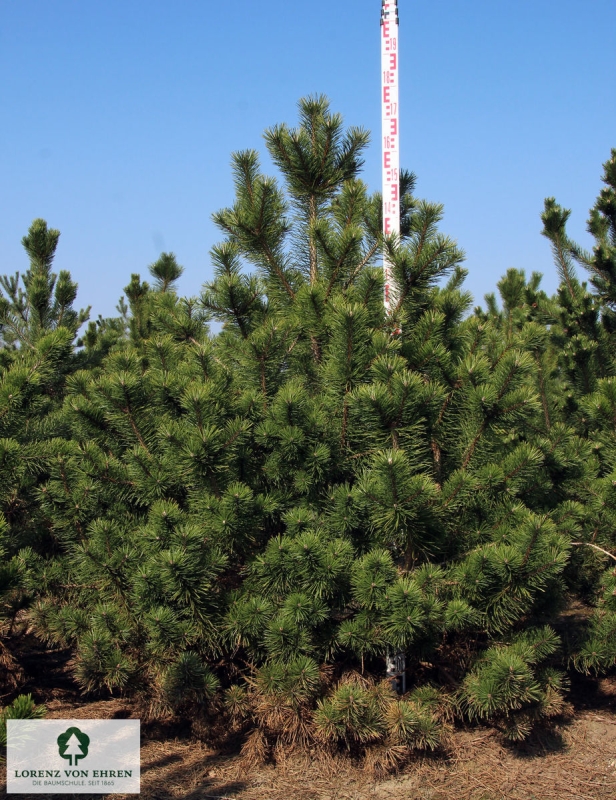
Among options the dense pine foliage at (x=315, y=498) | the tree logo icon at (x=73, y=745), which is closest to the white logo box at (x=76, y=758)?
the tree logo icon at (x=73, y=745)

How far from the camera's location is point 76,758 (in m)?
4.27

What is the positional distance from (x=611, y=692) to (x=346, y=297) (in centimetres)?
367

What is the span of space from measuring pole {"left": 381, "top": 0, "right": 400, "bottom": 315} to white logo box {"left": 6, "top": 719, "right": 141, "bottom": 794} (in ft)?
12.1

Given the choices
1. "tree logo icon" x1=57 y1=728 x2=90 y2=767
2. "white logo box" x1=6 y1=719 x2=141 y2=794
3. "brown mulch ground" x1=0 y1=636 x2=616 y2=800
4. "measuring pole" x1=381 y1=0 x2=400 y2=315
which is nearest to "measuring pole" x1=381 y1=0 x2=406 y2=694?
"measuring pole" x1=381 y1=0 x2=400 y2=315

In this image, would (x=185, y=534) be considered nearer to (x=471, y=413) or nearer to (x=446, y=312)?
(x=471, y=413)

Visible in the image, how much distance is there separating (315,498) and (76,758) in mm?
2139

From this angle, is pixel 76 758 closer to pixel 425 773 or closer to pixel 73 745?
pixel 73 745

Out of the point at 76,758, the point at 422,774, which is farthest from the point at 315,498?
the point at 76,758

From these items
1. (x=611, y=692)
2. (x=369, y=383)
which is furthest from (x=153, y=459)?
(x=611, y=692)

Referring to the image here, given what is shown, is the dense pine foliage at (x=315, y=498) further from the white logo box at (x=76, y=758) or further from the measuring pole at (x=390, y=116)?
the white logo box at (x=76, y=758)

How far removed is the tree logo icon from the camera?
4.29 metres

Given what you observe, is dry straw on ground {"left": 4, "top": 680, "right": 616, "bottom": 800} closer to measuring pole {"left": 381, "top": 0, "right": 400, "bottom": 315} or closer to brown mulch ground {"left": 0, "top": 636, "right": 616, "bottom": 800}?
brown mulch ground {"left": 0, "top": 636, "right": 616, "bottom": 800}

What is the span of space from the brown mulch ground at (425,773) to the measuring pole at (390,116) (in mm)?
3314

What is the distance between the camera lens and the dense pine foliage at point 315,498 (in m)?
3.84
